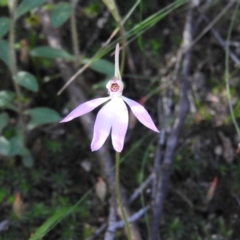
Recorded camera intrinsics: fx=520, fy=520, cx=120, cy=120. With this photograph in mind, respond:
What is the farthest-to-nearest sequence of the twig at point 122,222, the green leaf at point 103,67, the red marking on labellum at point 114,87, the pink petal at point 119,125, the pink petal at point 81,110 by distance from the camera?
the green leaf at point 103,67
the twig at point 122,222
the red marking on labellum at point 114,87
the pink petal at point 81,110
the pink petal at point 119,125

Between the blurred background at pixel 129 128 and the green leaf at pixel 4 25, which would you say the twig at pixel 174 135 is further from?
the green leaf at pixel 4 25

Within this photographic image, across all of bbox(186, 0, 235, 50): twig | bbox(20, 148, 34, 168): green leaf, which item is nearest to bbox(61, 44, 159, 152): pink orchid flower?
bbox(20, 148, 34, 168): green leaf

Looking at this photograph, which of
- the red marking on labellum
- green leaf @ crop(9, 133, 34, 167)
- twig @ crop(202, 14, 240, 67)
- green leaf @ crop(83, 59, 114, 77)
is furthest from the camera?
twig @ crop(202, 14, 240, 67)

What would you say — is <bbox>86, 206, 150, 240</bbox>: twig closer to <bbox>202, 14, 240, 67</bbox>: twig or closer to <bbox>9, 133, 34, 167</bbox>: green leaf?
<bbox>9, 133, 34, 167</bbox>: green leaf

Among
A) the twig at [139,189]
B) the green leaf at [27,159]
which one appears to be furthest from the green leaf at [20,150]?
the twig at [139,189]

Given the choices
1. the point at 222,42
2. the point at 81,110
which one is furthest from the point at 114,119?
the point at 222,42

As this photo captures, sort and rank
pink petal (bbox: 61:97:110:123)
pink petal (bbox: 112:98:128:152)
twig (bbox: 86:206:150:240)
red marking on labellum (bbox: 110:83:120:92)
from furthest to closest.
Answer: twig (bbox: 86:206:150:240)
red marking on labellum (bbox: 110:83:120:92)
pink petal (bbox: 61:97:110:123)
pink petal (bbox: 112:98:128:152)

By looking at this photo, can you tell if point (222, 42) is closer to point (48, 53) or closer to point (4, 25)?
point (48, 53)
